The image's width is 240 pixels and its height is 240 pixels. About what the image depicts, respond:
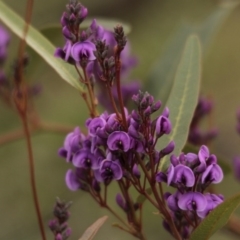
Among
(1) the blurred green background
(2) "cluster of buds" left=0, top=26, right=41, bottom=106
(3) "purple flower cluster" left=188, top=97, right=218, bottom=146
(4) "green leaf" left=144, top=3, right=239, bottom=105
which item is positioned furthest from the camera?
(1) the blurred green background

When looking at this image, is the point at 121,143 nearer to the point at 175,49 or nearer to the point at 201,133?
the point at 201,133

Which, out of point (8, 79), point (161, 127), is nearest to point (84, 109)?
point (8, 79)

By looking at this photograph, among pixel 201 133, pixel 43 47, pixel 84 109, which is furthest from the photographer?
pixel 84 109

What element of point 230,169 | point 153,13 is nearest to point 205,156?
point 230,169

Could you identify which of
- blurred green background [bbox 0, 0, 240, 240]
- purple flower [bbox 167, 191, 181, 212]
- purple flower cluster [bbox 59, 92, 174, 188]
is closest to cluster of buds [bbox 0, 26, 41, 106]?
blurred green background [bbox 0, 0, 240, 240]

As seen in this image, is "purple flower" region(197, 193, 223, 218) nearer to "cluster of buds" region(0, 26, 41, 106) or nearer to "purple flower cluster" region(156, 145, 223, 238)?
"purple flower cluster" region(156, 145, 223, 238)

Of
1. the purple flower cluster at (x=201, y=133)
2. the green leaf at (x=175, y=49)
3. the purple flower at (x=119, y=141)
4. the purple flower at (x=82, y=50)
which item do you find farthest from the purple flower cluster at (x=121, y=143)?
the green leaf at (x=175, y=49)
